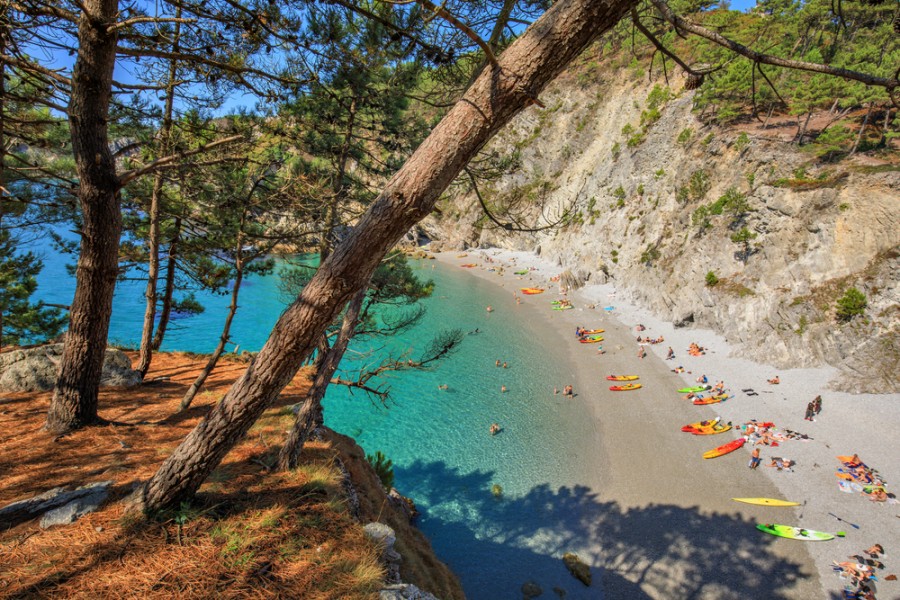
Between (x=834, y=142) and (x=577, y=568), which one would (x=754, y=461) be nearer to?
(x=577, y=568)

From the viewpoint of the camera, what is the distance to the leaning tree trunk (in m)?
2.04

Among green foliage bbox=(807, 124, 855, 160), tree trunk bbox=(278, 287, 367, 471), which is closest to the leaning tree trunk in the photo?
tree trunk bbox=(278, 287, 367, 471)

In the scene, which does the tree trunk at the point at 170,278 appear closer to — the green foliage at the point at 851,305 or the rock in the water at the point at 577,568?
the rock in the water at the point at 577,568

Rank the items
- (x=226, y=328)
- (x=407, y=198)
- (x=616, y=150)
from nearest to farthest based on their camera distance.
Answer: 1. (x=407, y=198)
2. (x=226, y=328)
3. (x=616, y=150)

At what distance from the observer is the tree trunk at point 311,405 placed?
194 inches

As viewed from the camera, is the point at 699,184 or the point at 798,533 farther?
the point at 699,184

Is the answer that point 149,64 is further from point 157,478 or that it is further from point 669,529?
point 669,529

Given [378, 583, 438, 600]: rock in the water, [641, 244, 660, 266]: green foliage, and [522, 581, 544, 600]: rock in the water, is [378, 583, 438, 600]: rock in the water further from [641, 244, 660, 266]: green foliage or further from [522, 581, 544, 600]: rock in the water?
[641, 244, 660, 266]: green foliage

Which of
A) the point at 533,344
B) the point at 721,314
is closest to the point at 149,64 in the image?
the point at 533,344

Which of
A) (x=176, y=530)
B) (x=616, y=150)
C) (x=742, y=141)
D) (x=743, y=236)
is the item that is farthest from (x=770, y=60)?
(x=616, y=150)

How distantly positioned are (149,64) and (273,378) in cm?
487

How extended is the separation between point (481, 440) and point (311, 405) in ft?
37.3

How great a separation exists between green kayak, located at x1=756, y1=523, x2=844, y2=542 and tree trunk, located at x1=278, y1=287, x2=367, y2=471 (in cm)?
1320

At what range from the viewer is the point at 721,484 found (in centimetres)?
1256
